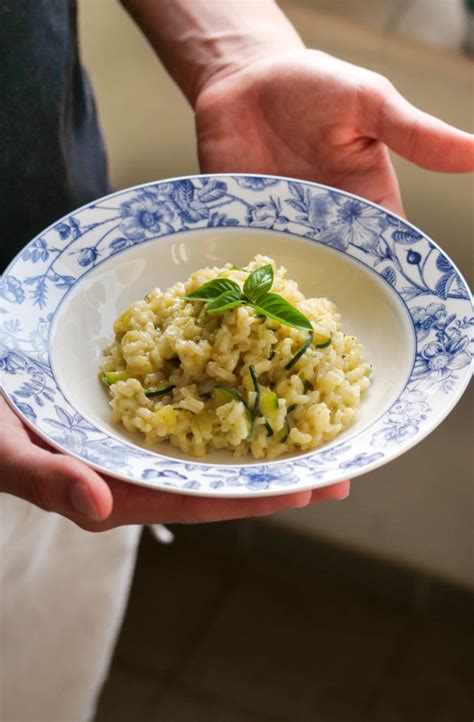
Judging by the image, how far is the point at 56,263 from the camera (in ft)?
5.11

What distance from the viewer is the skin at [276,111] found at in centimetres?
168

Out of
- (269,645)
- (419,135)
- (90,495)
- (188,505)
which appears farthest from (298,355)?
(269,645)

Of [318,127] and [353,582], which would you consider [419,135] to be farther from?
[353,582]

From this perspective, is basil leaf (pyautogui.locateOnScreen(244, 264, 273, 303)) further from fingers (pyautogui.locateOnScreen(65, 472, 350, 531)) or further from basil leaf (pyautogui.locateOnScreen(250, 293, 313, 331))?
fingers (pyautogui.locateOnScreen(65, 472, 350, 531))

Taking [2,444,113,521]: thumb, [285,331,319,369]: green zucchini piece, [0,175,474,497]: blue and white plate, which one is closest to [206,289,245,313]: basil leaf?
[285,331,319,369]: green zucchini piece

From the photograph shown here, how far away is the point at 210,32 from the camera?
2.02 metres

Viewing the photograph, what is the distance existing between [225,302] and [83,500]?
0.40 meters

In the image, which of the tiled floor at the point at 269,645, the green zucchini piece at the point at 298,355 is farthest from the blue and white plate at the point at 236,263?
the tiled floor at the point at 269,645

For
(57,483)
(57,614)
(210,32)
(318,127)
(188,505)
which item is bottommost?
(57,614)

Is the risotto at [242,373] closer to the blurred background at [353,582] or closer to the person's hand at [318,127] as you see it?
the person's hand at [318,127]

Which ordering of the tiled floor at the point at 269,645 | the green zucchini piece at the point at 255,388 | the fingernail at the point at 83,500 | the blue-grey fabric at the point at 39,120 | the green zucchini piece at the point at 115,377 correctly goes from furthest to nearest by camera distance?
the tiled floor at the point at 269,645, the blue-grey fabric at the point at 39,120, the green zucchini piece at the point at 115,377, the green zucchini piece at the point at 255,388, the fingernail at the point at 83,500

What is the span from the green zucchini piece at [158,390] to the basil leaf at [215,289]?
14 cm

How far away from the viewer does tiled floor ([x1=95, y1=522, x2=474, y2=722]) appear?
2568 millimetres

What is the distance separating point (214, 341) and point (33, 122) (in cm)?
59
